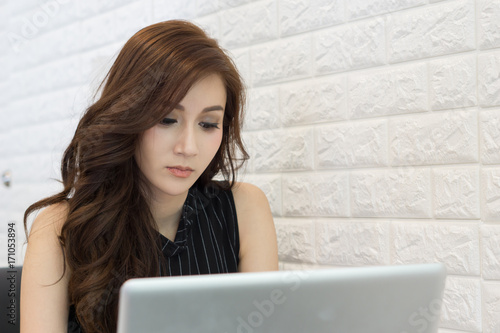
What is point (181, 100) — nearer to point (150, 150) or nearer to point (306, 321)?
point (150, 150)

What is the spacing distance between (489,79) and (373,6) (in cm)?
42

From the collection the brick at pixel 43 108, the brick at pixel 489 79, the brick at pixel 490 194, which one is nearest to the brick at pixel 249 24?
the brick at pixel 489 79

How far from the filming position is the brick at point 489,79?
4.64 ft

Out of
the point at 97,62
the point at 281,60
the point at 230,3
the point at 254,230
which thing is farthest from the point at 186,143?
the point at 97,62

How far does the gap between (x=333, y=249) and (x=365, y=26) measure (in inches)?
27.4

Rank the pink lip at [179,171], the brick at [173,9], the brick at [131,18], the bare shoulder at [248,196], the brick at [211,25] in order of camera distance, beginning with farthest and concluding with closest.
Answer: the brick at [131,18]
the brick at [173,9]
the brick at [211,25]
the bare shoulder at [248,196]
the pink lip at [179,171]

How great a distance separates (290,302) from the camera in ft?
2.31

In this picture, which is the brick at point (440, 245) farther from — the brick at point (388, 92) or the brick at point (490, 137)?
the brick at point (388, 92)

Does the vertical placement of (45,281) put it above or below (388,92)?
below

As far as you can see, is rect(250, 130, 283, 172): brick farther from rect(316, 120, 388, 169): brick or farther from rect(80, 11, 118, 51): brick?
rect(80, 11, 118, 51): brick

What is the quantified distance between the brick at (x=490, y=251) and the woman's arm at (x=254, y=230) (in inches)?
25.8

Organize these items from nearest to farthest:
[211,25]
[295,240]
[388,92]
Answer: [388,92]
[295,240]
[211,25]

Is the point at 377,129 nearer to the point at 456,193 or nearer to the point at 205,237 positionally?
the point at 456,193

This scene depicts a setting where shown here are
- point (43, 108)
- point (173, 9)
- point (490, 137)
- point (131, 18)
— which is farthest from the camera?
point (43, 108)
